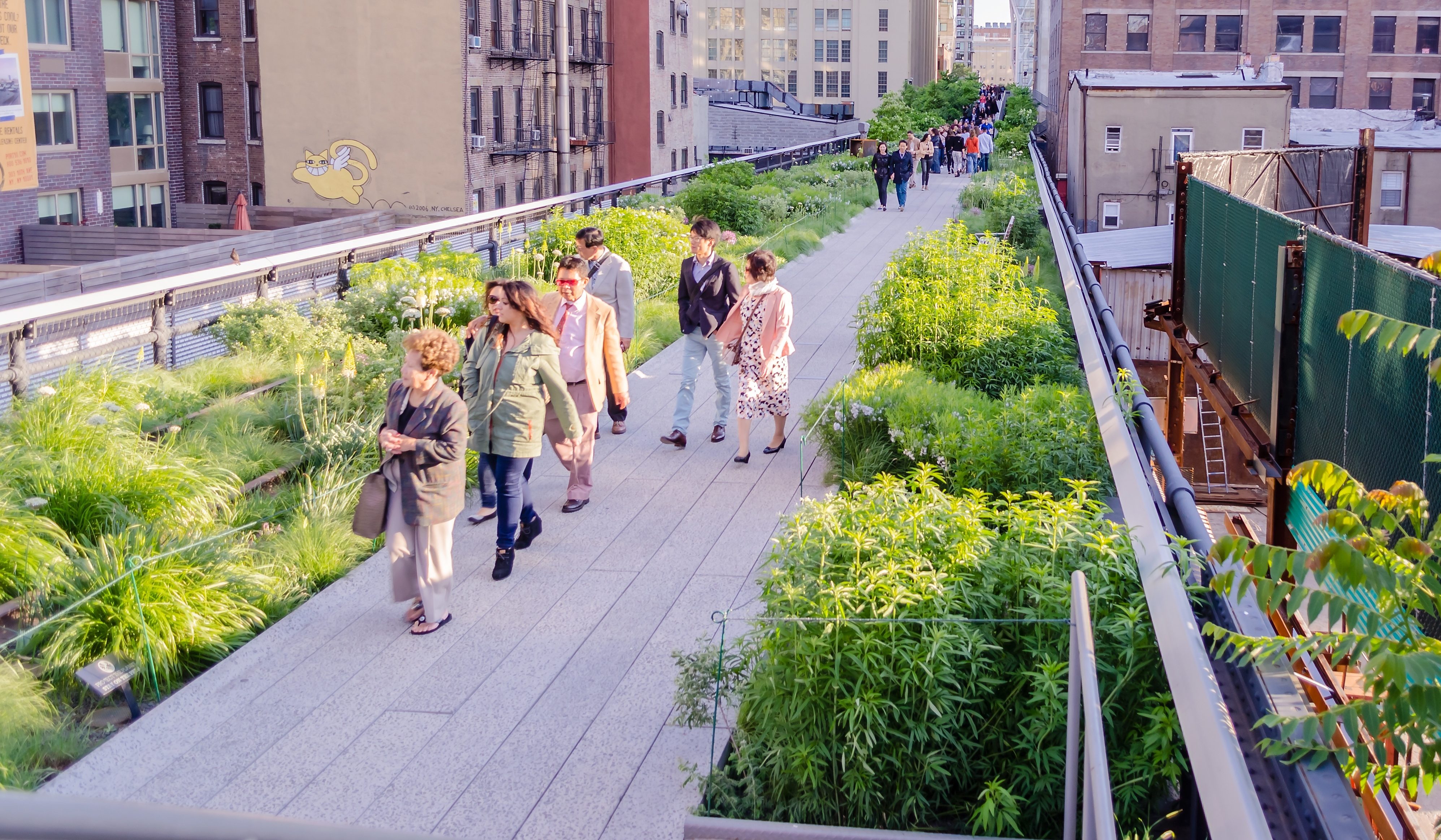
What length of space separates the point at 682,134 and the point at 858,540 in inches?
2551

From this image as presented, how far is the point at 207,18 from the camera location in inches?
1971

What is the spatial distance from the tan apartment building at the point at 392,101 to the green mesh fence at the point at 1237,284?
34.5 m

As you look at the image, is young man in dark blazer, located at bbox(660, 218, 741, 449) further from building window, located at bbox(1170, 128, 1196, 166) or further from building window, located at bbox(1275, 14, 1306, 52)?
building window, located at bbox(1275, 14, 1306, 52)

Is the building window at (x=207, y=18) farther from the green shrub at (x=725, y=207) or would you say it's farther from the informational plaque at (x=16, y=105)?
the green shrub at (x=725, y=207)

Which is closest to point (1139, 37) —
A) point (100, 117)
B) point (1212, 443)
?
point (100, 117)

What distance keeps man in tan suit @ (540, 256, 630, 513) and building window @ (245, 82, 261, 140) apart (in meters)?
44.5

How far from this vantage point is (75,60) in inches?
1734

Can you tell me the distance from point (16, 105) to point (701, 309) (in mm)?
33236

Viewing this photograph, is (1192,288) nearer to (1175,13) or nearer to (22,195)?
(22,195)

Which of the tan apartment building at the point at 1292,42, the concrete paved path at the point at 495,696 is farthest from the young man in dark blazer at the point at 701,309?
the tan apartment building at the point at 1292,42

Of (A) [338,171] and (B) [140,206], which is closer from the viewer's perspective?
(B) [140,206]

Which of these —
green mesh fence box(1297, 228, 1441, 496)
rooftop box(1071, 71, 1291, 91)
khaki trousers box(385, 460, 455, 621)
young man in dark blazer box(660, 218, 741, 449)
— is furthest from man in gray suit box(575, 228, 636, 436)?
rooftop box(1071, 71, 1291, 91)

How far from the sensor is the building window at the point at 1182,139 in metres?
38.2

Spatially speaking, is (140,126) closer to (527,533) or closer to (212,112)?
(212,112)
